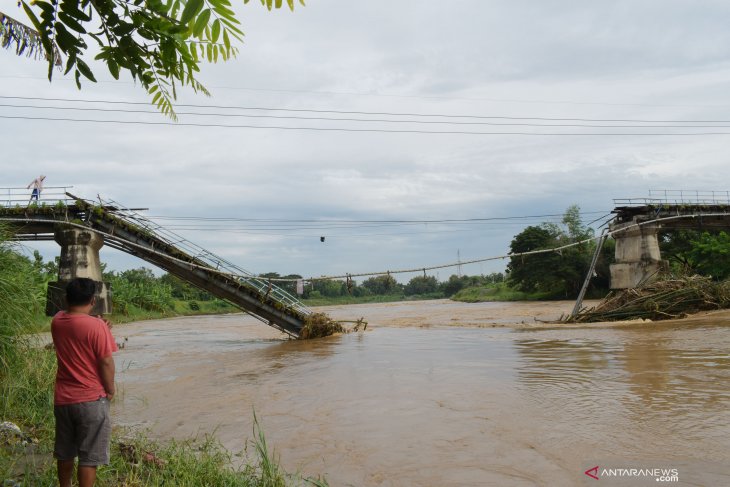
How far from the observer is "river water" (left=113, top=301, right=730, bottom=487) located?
5.26m

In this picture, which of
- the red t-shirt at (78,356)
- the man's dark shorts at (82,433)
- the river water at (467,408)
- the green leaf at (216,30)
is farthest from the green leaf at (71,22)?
the river water at (467,408)

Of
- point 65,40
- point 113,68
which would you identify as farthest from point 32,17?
point 113,68

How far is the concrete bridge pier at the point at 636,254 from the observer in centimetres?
2908

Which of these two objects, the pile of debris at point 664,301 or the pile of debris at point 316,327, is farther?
the pile of debris at point 664,301

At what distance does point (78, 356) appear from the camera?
380cm

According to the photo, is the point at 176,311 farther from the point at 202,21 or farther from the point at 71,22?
the point at 202,21

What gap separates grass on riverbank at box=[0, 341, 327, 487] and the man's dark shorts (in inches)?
16.0

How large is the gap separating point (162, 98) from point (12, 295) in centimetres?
584

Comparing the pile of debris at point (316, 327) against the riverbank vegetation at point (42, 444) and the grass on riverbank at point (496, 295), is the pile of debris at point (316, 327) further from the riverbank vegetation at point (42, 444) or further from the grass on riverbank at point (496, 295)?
the grass on riverbank at point (496, 295)

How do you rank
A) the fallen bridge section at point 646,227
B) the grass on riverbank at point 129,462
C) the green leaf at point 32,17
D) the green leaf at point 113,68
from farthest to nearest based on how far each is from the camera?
1. the fallen bridge section at point 646,227
2. the grass on riverbank at point 129,462
3. the green leaf at point 113,68
4. the green leaf at point 32,17

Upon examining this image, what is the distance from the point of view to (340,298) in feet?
256

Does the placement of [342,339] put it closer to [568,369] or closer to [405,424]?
[568,369]

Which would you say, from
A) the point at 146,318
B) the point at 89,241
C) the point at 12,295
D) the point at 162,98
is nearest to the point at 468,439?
the point at 162,98

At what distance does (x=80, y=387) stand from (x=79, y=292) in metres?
0.65
